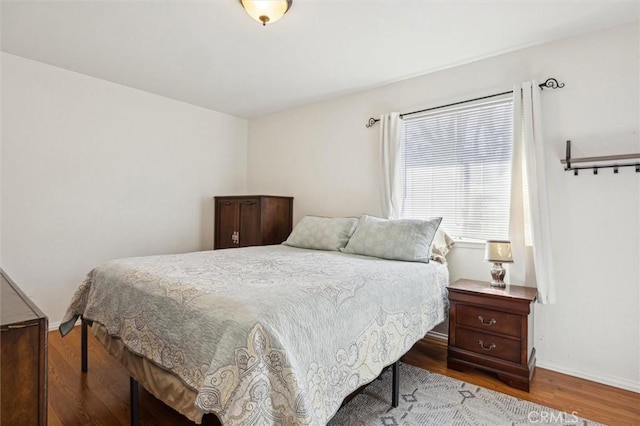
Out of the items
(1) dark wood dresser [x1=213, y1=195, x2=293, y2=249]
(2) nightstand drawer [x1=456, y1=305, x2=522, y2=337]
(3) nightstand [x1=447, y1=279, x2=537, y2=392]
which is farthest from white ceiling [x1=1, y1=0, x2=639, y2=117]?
(2) nightstand drawer [x1=456, y1=305, x2=522, y2=337]

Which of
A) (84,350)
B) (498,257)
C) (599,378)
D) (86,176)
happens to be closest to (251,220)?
(86,176)

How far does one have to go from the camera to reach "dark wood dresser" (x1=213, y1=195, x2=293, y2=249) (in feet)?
12.5

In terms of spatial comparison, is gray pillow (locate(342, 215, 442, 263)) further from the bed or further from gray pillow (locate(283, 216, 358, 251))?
the bed

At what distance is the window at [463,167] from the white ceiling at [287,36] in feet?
1.57

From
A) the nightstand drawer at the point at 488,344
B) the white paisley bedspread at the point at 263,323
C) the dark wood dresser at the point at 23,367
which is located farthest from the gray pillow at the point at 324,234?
the dark wood dresser at the point at 23,367

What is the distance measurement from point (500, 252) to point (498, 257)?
0.04m

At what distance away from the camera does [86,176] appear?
327 centimetres

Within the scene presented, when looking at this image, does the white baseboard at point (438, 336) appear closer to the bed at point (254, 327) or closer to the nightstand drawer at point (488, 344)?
the nightstand drawer at point (488, 344)

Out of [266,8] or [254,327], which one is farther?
Answer: [266,8]

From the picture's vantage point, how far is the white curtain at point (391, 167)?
320 cm

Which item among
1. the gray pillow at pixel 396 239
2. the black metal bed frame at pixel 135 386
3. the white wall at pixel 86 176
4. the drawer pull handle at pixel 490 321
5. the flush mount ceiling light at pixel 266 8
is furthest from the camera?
the white wall at pixel 86 176

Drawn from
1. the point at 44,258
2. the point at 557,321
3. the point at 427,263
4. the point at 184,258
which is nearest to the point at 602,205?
the point at 557,321

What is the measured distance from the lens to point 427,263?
253 centimetres

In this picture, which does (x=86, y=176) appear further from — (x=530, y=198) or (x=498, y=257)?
(x=530, y=198)
